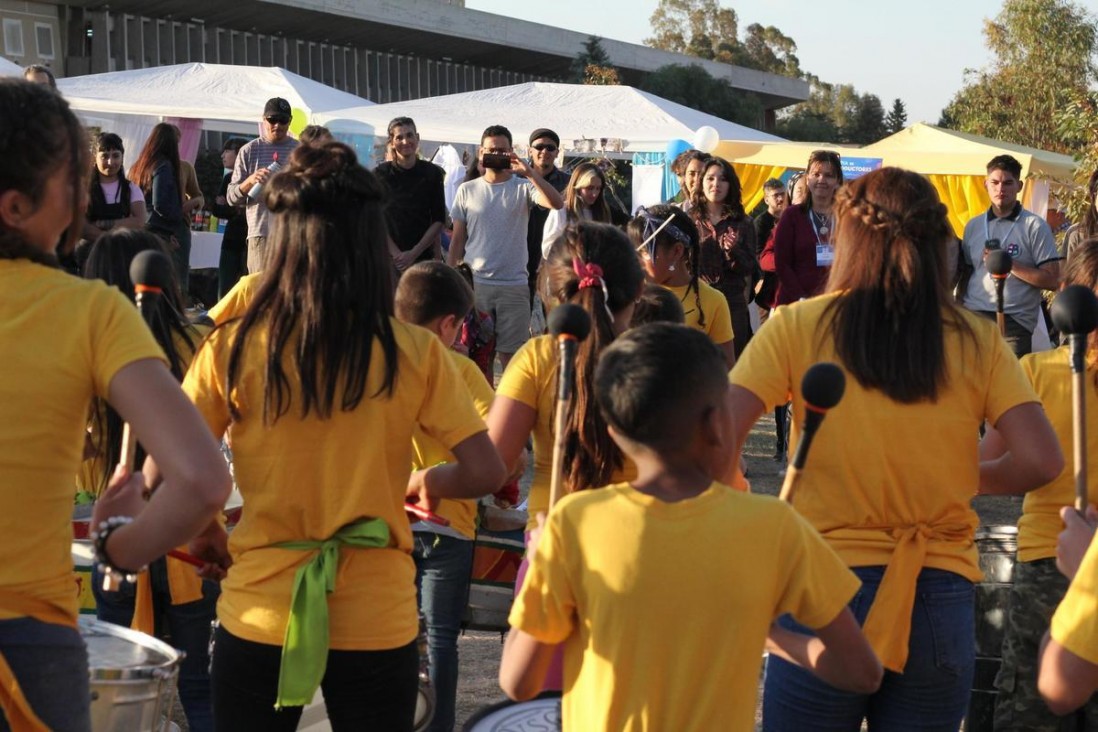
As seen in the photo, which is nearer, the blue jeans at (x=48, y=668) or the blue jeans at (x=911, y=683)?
the blue jeans at (x=48, y=668)

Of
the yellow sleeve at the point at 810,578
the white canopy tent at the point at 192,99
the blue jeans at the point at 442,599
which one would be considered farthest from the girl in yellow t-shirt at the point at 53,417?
the white canopy tent at the point at 192,99

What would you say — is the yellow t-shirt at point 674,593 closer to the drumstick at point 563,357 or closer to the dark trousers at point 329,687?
the drumstick at point 563,357

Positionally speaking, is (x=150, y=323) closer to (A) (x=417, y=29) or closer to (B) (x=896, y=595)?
(B) (x=896, y=595)

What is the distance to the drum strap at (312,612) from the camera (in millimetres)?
2822

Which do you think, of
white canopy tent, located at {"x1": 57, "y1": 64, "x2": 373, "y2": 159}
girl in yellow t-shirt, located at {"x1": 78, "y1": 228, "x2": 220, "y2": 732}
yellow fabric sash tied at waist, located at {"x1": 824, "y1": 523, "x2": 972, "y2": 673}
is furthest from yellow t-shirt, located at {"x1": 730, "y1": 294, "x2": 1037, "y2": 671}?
white canopy tent, located at {"x1": 57, "y1": 64, "x2": 373, "y2": 159}

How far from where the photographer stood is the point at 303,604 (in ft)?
9.30

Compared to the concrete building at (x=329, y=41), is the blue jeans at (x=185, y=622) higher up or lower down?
lower down

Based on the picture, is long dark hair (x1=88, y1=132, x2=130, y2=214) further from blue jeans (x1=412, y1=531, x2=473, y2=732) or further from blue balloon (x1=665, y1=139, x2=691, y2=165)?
blue balloon (x1=665, y1=139, x2=691, y2=165)

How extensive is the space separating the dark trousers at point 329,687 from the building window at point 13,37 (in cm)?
3343

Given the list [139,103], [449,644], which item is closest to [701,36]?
[139,103]

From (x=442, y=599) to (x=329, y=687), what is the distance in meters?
1.46

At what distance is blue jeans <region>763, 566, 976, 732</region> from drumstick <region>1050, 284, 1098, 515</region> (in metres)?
0.44

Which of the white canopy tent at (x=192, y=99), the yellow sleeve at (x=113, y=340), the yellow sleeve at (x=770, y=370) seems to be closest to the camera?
the yellow sleeve at (x=113, y=340)

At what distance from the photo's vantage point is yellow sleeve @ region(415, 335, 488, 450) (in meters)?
2.96
